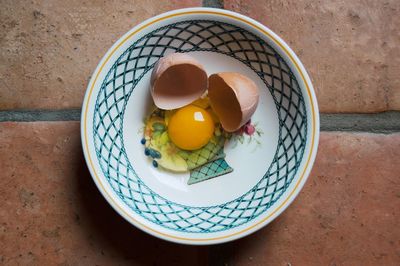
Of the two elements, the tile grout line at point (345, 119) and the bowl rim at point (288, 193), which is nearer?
the bowl rim at point (288, 193)

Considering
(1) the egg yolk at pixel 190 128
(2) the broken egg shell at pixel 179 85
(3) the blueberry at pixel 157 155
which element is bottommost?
(3) the blueberry at pixel 157 155

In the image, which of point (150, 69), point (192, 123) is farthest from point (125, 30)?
point (192, 123)

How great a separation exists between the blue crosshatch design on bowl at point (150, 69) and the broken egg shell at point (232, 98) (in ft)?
0.15

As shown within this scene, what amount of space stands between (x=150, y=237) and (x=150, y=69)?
0.27 metres

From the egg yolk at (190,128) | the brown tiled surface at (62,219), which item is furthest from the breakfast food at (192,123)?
the brown tiled surface at (62,219)

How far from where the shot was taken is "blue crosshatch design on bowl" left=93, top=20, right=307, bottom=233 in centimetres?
74

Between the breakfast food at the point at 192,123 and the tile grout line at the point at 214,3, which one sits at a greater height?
the tile grout line at the point at 214,3

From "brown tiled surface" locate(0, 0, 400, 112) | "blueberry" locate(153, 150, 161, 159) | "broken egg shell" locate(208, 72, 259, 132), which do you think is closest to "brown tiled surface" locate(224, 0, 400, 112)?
"brown tiled surface" locate(0, 0, 400, 112)

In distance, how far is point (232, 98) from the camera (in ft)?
2.56

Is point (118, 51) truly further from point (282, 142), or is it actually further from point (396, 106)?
point (396, 106)

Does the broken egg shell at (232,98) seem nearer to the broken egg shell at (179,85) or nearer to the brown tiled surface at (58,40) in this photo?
the broken egg shell at (179,85)

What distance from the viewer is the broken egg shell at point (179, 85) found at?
76 cm

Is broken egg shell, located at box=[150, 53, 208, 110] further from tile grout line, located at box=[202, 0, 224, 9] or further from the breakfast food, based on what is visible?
→ tile grout line, located at box=[202, 0, 224, 9]

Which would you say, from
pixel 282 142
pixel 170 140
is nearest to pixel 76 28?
pixel 170 140
